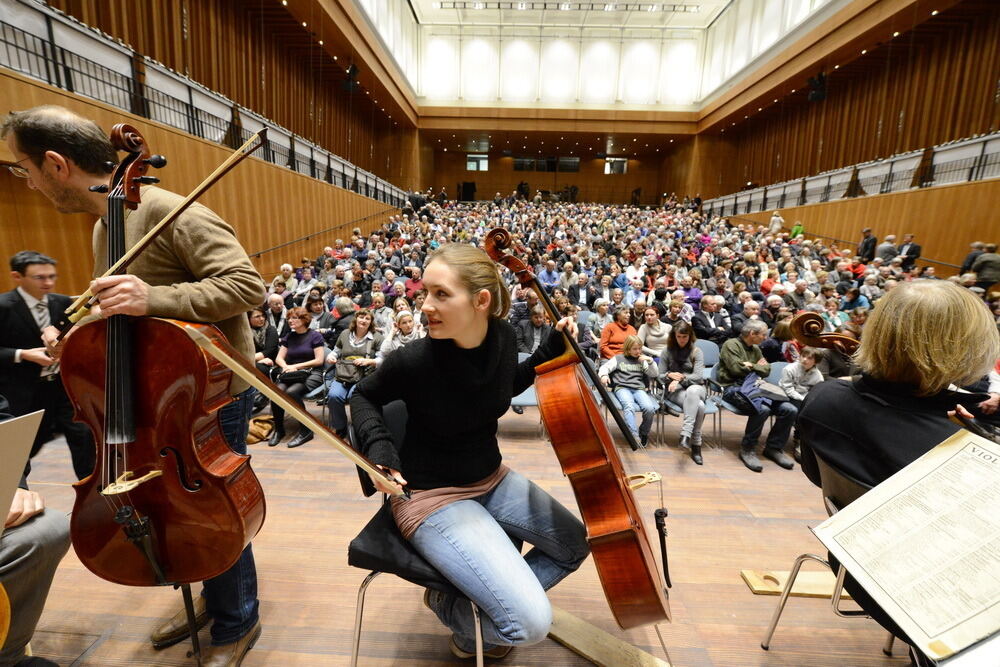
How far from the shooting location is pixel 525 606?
122cm

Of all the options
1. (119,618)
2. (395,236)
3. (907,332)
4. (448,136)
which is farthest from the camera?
(448,136)

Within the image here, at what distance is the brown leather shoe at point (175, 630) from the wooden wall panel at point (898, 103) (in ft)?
51.8

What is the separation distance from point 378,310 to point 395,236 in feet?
22.0

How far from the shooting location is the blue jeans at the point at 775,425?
342cm

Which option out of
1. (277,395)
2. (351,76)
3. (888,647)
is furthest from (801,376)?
(351,76)

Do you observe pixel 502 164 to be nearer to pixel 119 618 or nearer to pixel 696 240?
pixel 696 240

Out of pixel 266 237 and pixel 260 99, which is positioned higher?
pixel 260 99

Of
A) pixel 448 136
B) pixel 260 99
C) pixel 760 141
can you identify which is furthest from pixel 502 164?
pixel 260 99

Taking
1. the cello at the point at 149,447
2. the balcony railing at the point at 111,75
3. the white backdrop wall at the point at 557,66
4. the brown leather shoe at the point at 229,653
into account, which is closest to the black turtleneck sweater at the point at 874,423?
the cello at the point at 149,447

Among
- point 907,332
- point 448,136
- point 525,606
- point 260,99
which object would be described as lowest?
point 525,606

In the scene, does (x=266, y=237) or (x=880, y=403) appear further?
(x=266, y=237)

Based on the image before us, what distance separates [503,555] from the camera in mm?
1267

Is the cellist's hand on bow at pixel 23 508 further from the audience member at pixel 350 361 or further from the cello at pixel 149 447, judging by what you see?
the audience member at pixel 350 361

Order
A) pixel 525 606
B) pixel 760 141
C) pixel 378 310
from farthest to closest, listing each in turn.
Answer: pixel 760 141
pixel 378 310
pixel 525 606
